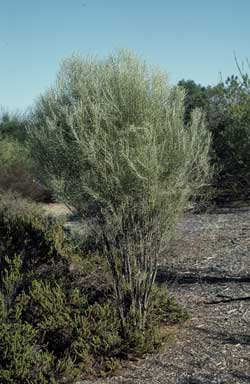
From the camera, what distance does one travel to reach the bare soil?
512cm

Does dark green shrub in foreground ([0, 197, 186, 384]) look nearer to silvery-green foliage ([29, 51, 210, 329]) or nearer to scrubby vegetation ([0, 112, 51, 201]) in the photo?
silvery-green foliage ([29, 51, 210, 329])

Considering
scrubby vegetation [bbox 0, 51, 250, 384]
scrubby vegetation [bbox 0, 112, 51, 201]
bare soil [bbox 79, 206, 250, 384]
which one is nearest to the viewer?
bare soil [bbox 79, 206, 250, 384]

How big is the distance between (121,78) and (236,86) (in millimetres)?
3264

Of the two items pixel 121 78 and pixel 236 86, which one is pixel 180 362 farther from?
pixel 236 86

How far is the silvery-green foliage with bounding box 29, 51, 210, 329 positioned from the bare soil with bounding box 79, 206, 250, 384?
0.53 metres

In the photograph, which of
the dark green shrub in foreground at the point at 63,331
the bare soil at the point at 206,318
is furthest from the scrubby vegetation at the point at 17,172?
the dark green shrub in foreground at the point at 63,331

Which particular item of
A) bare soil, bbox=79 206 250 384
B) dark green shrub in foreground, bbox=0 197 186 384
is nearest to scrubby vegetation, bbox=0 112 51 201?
bare soil, bbox=79 206 250 384

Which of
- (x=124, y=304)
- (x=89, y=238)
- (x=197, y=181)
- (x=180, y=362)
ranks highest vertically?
(x=197, y=181)

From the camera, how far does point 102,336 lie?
5.52 metres

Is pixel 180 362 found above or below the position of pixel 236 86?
below

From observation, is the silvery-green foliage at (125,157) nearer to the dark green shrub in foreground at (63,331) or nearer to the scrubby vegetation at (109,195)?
the scrubby vegetation at (109,195)

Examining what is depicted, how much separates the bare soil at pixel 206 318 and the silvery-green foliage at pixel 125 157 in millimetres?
526

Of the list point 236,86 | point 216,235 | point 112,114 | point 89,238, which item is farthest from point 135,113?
point 216,235

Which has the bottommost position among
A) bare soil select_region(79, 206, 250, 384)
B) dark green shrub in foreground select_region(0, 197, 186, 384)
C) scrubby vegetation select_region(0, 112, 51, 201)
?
bare soil select_region(79, 206, 250, 384)
